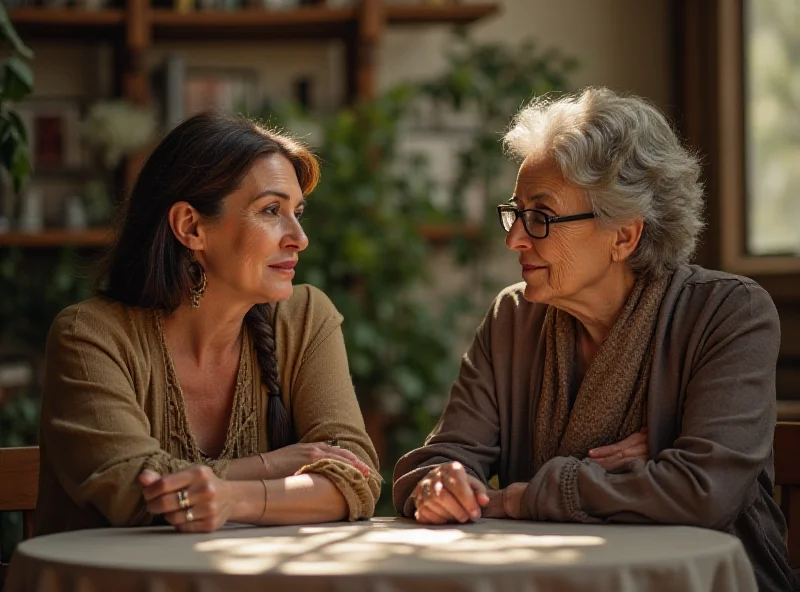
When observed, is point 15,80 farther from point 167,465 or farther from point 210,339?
point 167,465

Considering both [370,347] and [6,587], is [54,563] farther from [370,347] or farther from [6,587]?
[370,347]

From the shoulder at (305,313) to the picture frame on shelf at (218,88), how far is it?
243cm

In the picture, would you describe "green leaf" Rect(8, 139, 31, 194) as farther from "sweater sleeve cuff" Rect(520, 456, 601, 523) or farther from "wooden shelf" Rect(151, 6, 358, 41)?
"wooden shelf" Rect(151, 6, 358, 41)

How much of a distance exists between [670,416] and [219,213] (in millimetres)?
880

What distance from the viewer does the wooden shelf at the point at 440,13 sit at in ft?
15.0

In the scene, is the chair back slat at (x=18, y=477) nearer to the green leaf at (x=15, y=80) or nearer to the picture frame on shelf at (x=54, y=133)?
the green leaf at (x=15, y=80)

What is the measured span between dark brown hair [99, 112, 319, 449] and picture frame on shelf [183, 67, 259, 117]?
→ 8.05 feet

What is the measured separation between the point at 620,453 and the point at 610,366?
17cm

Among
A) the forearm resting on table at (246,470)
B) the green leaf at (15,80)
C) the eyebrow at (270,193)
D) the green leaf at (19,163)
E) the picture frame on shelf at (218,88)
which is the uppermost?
the picture frame on shelf at (218,88)

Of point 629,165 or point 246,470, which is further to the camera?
point 629,165

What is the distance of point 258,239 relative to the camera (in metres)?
2.22

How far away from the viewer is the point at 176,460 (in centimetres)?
199

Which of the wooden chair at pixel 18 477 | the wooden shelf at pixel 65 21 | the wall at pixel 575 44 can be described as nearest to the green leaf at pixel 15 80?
the wooden chair at pixel 18 477

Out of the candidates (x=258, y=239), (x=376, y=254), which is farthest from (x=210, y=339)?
(x=376, y=254)
